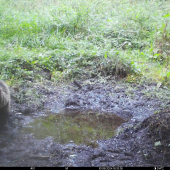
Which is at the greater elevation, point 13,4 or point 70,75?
point 13,4

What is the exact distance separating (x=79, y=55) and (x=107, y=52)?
2.56 feet

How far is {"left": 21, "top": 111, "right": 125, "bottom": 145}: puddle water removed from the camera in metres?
3.81

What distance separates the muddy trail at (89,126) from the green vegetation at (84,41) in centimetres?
55

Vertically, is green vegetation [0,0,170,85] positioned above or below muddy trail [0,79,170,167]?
above

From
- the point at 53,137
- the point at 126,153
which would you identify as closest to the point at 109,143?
the point at 126,153

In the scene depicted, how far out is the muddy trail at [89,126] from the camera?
3020mm

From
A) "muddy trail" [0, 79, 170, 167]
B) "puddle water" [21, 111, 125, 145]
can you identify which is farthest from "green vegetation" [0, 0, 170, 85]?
"puddle water" [21, 111, 125, 145]

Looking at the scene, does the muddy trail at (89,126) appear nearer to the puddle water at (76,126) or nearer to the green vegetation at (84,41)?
the puddle water at (76,126)

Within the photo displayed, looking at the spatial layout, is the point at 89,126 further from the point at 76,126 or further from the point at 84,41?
the point at 84,41

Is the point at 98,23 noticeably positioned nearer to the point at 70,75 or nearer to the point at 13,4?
the point at 70,75

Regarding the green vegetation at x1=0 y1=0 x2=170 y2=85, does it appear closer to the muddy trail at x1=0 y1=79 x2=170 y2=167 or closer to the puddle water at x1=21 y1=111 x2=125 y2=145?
the muddy trail at x1=0 y1=79 x2=170 y2=167

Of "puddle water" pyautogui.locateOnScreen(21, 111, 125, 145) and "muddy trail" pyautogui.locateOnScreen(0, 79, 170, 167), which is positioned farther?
"puddle water" pyautogui.locateOnScreen(21, 111, 125, 145)

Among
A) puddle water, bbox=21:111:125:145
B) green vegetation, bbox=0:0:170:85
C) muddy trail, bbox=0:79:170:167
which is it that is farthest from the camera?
green vegetation, bbox=0:0:170:85

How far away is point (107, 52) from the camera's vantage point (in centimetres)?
650
